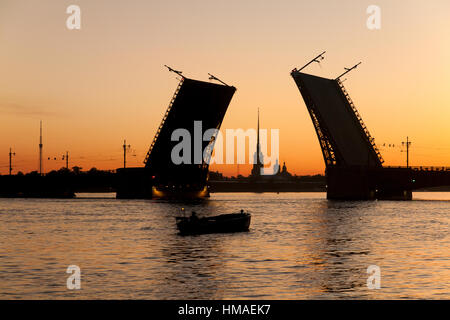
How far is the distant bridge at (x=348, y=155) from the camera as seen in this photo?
73.0m

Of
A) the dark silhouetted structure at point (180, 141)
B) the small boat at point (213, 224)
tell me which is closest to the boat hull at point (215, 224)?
the small boat at point (213, 224)

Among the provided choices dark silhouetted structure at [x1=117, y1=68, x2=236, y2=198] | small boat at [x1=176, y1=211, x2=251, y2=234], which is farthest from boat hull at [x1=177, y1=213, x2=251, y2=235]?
dark silhouetted structure at [x1=117, y1=68, x2=236, y2=198]

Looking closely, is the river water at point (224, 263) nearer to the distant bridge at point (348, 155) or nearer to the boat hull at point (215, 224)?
the boat hull at point (215, 224)

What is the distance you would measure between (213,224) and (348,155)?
46.3 metres

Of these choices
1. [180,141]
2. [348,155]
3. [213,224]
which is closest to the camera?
[213,224]

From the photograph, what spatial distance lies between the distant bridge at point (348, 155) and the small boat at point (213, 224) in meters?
30.8

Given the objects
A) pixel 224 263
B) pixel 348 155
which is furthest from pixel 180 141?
pixel 224 263

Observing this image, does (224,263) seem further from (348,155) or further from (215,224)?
(348,155)

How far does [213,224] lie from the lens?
4088 cm

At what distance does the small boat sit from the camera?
40031mm

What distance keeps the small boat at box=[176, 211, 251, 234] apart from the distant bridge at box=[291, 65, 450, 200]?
30784 mm
